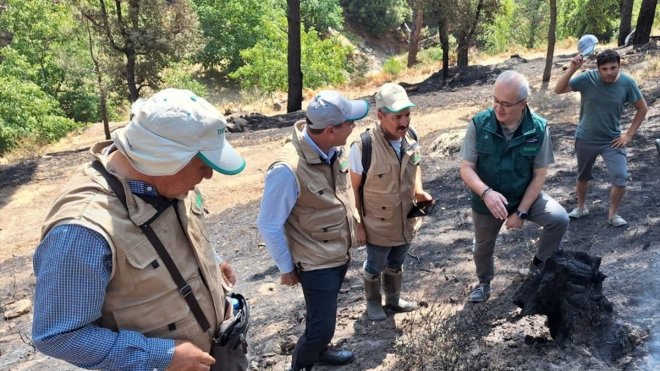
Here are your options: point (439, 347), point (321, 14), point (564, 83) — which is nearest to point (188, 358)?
point (439, 347)

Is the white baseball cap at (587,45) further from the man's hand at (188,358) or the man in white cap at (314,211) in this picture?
the man's hand at (188,358)

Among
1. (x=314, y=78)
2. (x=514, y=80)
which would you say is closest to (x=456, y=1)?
(x=314, y=78)

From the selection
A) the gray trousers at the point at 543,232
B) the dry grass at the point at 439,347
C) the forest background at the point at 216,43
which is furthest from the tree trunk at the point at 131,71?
the dry grass at the point at 439,347

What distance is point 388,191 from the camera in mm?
3715

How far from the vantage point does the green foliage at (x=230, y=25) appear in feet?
129

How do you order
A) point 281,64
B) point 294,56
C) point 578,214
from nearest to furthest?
point 578,214 < point 294,56 < point 281,64

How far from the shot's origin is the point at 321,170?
3.06 metres

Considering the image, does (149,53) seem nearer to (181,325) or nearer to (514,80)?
(514,80)

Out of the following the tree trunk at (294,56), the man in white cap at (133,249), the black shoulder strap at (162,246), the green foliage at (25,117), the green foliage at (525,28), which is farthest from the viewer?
the green foliage at (525,28)

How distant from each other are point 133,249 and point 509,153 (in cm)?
267

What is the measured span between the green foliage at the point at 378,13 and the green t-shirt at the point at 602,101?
49.9 metres

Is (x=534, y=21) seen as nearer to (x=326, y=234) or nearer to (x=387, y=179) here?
(x=387, y=179)

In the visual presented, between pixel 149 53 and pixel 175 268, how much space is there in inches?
588

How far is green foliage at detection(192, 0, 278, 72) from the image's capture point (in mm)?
39469
